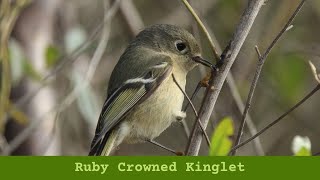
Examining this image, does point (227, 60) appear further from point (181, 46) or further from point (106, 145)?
point (181, 46)

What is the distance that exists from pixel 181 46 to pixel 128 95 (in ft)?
1.12

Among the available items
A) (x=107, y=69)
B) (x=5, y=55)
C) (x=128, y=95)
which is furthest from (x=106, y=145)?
(x=107, y=69)

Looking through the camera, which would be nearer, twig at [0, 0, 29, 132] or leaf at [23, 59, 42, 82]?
twig at [0, 0, 29, 132]

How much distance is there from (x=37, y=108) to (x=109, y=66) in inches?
30.2

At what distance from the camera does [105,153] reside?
7.86 feet

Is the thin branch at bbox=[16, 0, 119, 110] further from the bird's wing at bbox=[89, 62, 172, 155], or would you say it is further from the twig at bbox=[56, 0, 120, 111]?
the bird's wing at bbox=[89, 62, 172, 155]

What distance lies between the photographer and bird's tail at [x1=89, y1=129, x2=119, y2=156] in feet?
7.80

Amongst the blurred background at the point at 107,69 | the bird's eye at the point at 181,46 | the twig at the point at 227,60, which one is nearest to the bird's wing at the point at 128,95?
the bird's eye at the point at 181,46

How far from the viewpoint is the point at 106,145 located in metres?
2.40

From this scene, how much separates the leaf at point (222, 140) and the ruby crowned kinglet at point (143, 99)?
76cm

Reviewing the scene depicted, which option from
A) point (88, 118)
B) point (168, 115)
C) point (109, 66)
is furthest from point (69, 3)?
point (168, 115)

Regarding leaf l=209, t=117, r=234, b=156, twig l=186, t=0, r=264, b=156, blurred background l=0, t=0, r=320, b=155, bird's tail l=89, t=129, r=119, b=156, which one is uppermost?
twig l=186, t=0, r=264, b=156

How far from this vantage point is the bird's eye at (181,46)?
8.78 ft

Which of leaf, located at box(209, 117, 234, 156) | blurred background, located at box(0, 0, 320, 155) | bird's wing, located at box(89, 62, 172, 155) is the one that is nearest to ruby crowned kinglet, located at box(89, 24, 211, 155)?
bird's wing, located at box(89, 62, 172, 155)
